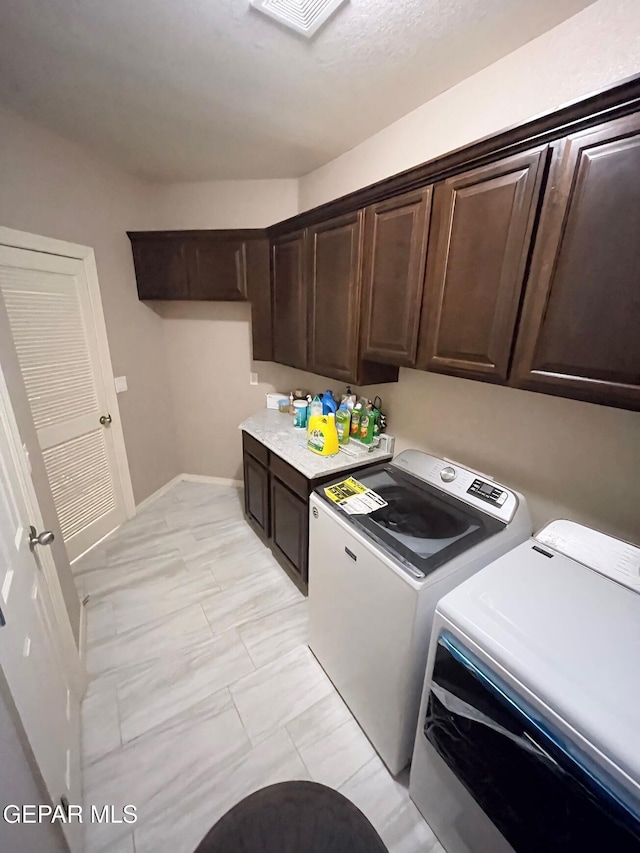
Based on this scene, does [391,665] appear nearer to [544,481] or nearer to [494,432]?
[544,481]

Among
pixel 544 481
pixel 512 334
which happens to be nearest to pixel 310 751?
pixel 544 481

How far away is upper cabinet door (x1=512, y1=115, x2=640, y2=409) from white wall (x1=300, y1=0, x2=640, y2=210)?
0.17 metres

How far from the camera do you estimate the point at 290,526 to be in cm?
200

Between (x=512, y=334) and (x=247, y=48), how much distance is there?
1.47m

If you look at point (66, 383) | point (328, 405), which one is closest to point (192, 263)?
point (66, 383)

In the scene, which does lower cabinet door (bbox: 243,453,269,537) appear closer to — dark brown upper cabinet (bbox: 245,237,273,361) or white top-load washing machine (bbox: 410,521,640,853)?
dark brown upper cabinet (bbox: 245,237,273,361)

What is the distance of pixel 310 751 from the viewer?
1339 millimetres

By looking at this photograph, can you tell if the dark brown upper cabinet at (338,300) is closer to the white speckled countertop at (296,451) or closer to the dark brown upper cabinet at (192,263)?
the white speckled countertop at (296,451)

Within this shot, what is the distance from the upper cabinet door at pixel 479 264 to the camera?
102 cm

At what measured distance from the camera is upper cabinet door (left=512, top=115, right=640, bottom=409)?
835 millimetres

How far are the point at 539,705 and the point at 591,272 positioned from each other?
1.08 meters

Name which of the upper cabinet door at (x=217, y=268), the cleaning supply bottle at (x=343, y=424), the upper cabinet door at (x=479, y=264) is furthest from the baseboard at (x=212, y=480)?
the upper cabinet door at (x=479, y=264)

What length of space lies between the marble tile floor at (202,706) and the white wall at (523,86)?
231 cm

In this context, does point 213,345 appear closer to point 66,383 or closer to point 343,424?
point 66,383
